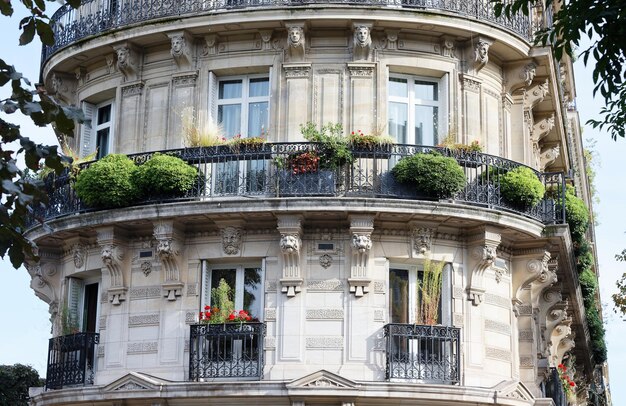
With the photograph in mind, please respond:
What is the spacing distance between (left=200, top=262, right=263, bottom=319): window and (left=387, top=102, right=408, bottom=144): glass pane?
3.81 m

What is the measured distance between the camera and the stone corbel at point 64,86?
86.8ft

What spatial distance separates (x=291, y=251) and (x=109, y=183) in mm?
3814

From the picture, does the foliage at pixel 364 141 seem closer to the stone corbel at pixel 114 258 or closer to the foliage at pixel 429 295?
the foliage at pixel 429 295

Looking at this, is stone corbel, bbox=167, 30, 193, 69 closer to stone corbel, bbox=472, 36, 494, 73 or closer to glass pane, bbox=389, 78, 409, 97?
glass pane, bbox=389, 78, 409, 97

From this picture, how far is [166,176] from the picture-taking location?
74.6ft

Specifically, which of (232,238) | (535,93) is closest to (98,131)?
(232,238)

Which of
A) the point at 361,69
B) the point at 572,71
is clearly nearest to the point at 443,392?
the point at 361,69

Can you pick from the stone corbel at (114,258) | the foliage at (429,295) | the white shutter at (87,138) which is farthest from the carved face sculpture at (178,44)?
the foliage at (429,295)

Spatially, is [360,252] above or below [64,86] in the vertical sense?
below

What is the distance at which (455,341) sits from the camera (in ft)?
74.1

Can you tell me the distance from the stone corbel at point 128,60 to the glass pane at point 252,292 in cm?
498

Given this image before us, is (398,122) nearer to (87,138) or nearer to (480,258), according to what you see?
(480,258)

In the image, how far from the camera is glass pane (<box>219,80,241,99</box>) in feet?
80.6

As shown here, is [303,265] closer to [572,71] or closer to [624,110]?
[624,110]
